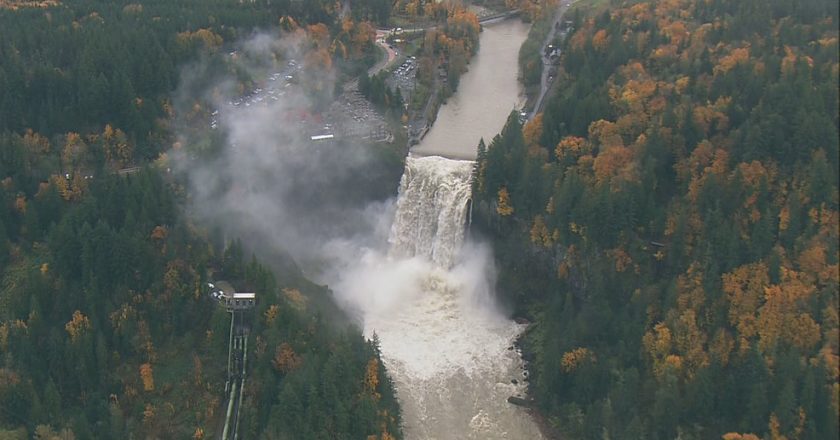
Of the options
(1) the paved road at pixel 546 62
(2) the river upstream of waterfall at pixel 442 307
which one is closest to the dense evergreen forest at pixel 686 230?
(2) the river upstream of waterfall at pixel 442 307

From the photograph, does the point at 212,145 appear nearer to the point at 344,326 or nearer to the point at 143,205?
the point at 143,205

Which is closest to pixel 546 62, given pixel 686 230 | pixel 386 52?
pixel 386 52

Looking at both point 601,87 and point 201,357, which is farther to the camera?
point 601,87

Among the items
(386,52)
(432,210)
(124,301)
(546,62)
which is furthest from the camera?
(386,52)

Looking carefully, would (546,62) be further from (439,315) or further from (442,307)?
(439,315)

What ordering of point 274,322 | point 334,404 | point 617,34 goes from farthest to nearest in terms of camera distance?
1. point 617,34
2. point 274,322
3. point 334,404

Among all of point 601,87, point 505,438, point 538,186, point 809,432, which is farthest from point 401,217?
point 809,432

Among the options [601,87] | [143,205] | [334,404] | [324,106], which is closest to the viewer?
[334,404]
